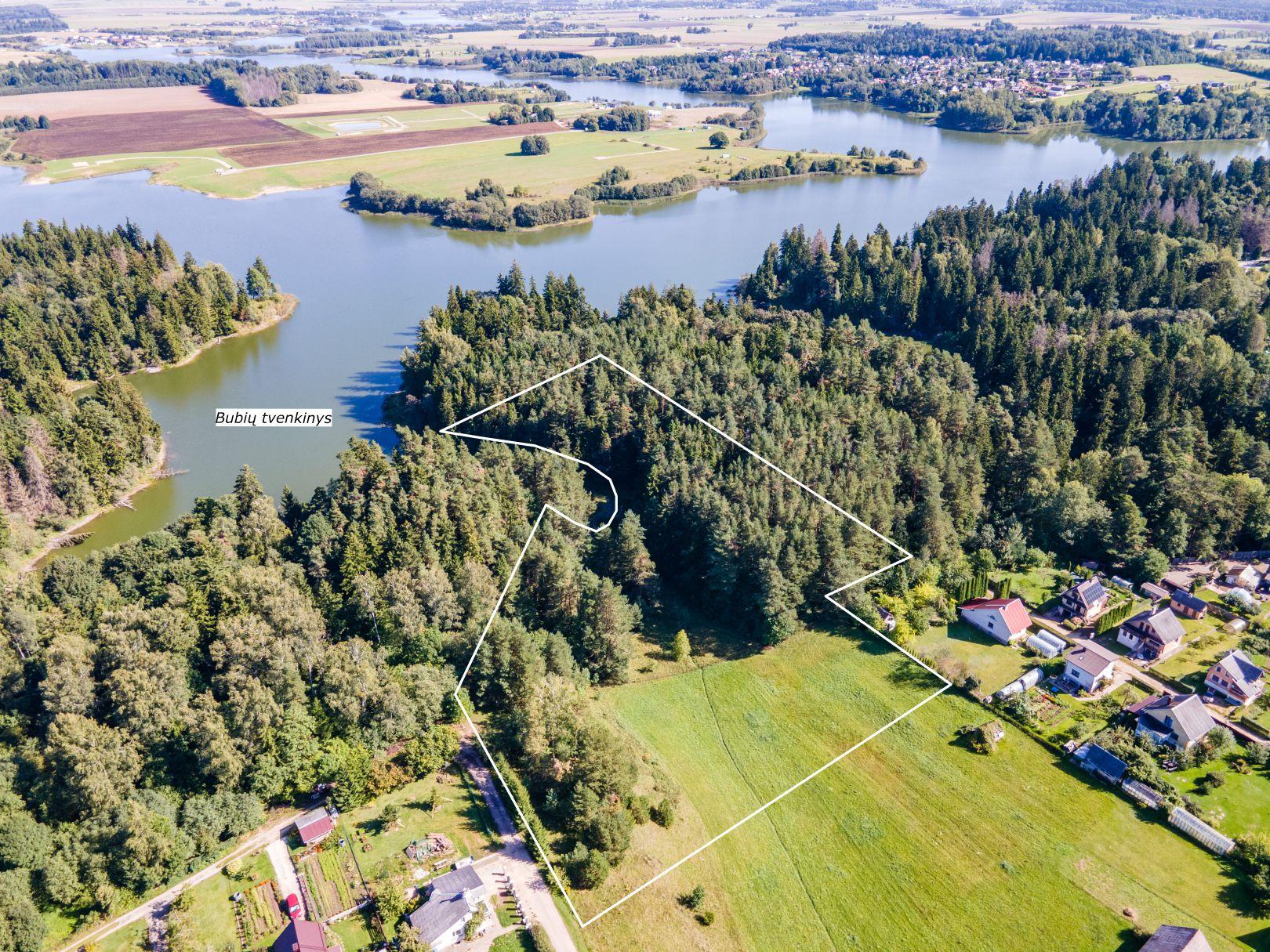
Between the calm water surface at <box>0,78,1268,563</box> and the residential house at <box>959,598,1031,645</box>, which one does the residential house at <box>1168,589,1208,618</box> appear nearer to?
the residential house at <box>959,598,1031,645</box>

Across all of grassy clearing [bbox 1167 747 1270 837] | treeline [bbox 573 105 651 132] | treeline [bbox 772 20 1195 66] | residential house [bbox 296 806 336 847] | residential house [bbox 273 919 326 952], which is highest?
treeline [bbox 772 20 1195 66]

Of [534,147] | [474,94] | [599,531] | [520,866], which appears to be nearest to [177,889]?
[520,866]

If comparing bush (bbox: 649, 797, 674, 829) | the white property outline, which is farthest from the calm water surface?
bush (bbox: 649, 797, 674, 829)

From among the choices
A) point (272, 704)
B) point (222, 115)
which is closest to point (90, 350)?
→ point (272, 704)

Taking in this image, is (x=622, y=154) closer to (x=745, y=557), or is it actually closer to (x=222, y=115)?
(x=222, y=115)

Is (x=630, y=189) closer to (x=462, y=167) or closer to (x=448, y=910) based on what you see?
(x=462, y=167)

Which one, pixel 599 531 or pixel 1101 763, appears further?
pixel 599 531
